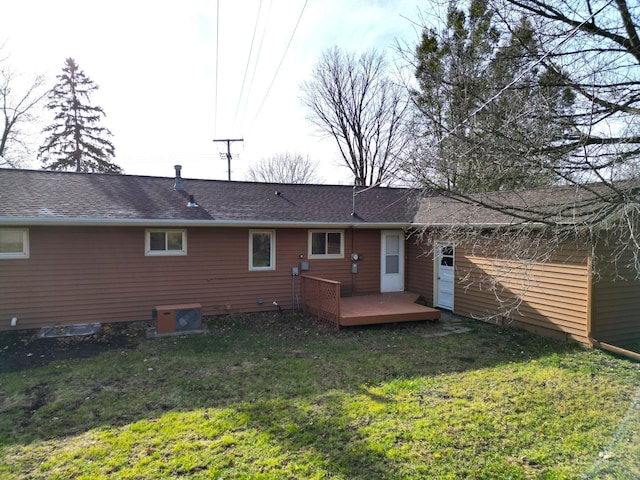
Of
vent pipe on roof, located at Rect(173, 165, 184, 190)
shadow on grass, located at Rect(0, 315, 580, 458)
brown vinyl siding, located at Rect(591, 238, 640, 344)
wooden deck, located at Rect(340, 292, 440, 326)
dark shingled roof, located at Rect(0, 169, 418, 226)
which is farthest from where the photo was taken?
vent pipe on roof, located at Rect(173, 165, 184, 190)

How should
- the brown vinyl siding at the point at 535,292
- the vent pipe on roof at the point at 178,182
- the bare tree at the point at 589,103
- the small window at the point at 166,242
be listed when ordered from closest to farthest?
the bare tree at the point at 589,103, the brown vinyl siding at the point at 535,292, the small window at the point at 166,242, the vent pipe on roof at the point at 178,182

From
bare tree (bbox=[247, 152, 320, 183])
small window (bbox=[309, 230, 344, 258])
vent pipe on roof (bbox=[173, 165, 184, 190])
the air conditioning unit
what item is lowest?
the air conditioning unit

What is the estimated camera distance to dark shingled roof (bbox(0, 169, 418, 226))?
26.6 ft

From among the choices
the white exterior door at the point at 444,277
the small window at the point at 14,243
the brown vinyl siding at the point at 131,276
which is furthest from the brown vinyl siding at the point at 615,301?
the small window at the point at 14,243

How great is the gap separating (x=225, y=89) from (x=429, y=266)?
8389 mm

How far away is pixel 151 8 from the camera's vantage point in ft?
20.0

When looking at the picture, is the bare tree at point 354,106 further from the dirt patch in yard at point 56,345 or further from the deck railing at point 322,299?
the dirt patch in yard at point 56,345

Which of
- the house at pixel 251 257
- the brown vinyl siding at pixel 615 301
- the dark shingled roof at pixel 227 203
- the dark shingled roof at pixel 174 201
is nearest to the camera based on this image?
the brown vinyl siding at pixel 615 301

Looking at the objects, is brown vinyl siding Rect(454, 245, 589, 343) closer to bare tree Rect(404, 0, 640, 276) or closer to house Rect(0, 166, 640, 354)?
house Rect(0, 166, 640, 354)

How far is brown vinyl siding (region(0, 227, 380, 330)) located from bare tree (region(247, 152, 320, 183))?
23.5 metres

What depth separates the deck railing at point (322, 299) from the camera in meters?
8.38

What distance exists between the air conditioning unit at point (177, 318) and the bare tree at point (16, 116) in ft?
68.1

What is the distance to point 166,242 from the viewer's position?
360 inches

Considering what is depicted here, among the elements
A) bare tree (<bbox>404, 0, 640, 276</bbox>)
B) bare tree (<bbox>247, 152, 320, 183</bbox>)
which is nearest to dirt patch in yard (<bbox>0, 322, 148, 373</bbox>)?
bare tree (<bbox>404, 0, 640, 276</bbox>)
